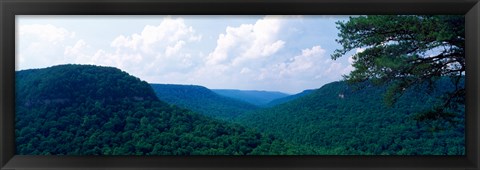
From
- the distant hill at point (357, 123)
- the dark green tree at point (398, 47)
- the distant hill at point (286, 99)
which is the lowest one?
the distant hill at point (357, 123)

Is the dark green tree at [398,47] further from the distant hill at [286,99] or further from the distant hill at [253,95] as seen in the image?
the distant hill at [253,95]

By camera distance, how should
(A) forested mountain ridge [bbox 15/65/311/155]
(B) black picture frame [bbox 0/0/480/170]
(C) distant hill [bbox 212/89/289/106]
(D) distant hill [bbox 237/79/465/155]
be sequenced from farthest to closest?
(C) distant hill [bbox 212/89/289/106]
(D) distant hill [bbox 237/79/465/155]
(A) forested mountain ridge [bbox 15/65/311/155]
(B) black picture frame [bbox 0/0/480/170]

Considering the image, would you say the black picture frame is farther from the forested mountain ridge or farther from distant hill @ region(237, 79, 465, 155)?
distant hill @ region(237, 79, 465, 155)

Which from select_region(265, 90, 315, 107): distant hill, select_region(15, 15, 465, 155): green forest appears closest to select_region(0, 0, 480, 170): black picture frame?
select_region(15, 15, 465, 155): green forest

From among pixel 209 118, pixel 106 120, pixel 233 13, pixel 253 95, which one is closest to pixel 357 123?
pixel 253 95

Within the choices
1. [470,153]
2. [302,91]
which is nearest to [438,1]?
[470,153]

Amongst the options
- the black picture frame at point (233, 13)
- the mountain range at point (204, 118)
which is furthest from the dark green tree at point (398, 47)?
the black picture frame at point (233, 13)

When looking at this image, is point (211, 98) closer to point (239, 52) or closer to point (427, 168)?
point (239, 52)
